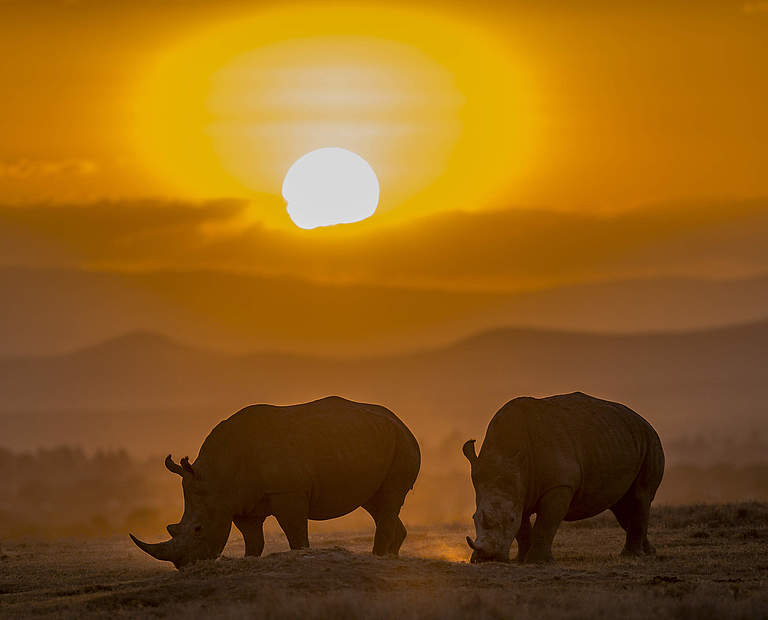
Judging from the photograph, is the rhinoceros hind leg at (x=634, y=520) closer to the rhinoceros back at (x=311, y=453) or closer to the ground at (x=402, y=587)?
the ground at (x=402, y=587)

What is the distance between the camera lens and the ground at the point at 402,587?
20.3m

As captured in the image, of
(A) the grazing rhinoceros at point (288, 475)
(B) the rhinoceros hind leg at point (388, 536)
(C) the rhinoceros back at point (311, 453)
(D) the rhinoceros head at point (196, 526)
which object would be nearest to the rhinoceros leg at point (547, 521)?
(B) the rhinoceros hind leg at point (388, 536)

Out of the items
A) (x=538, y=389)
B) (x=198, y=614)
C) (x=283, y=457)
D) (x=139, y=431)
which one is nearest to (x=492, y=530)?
(x=283, y=457)

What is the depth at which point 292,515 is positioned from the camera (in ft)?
90.0

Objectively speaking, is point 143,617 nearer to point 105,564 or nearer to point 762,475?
point 105,564

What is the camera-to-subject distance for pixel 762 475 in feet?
300

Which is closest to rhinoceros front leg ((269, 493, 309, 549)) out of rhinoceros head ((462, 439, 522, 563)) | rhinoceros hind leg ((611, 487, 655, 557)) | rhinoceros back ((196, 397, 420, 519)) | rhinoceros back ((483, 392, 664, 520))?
rhinoceros back ((196, 397, 420, 519))

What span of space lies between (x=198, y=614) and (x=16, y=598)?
181 inches

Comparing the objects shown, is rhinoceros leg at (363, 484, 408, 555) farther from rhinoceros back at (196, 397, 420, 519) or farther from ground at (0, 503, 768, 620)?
ground at (0, 503, 768, 620)

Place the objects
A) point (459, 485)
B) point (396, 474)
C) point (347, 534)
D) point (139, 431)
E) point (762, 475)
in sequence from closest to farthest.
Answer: point (396, 474), point (347, 534), point (762, 475), point (459, 485), point (139, 431)

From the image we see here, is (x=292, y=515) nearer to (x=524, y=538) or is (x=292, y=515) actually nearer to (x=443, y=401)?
(x=524, y=538)

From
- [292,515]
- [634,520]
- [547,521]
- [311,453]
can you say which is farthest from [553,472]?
[292,515]

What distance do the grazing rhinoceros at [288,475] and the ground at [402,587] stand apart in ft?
4.59

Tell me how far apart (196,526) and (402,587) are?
19.3 feet
